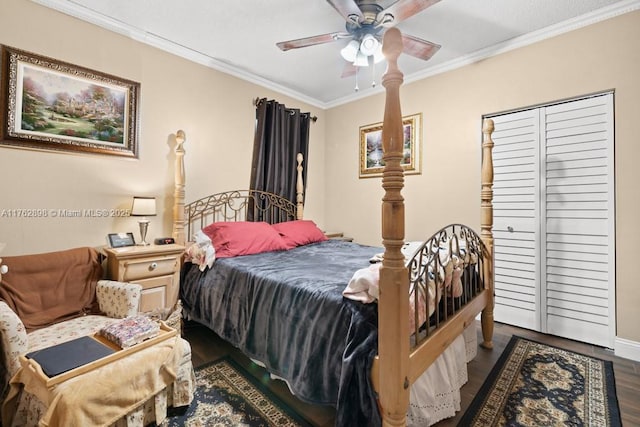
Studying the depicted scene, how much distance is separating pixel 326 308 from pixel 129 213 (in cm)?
212

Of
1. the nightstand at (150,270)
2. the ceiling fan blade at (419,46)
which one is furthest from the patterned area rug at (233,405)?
the ceiling fan blade at (419,46)

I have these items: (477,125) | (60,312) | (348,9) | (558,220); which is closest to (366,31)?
(348,9)

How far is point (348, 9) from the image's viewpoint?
1984 millimetres

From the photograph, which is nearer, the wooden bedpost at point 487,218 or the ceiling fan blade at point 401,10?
the ceiling fan blade at point 401,10

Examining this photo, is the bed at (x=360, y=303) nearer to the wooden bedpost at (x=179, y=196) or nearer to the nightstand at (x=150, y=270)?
the wooden bedpost at (x=179, y=196)

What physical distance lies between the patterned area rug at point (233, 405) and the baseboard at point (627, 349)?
2.51 m

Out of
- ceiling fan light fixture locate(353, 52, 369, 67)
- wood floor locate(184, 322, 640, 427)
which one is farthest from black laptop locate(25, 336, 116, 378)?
ceiling fan light fixture locate(353, 52, 369, 67)

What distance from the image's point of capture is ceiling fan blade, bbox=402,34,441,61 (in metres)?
2.21

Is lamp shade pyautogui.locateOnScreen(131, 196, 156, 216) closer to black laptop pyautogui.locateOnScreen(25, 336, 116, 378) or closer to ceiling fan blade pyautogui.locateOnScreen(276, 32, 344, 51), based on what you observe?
black laptop pyautogui.locateOnScreen(25, 336, 116, 378)

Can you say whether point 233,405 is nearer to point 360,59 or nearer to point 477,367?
point 477,367

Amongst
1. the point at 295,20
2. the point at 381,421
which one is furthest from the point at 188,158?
the point at 381,421

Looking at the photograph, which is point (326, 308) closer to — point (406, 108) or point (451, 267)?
point (451, 267)

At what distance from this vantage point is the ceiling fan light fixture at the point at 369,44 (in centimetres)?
217

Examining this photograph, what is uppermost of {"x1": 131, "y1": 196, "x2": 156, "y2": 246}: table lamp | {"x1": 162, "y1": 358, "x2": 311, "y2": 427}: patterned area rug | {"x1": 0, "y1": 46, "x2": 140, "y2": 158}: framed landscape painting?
{"x1": 0, "y1": 46, "x2": 140, "y2": 158}: framed landscape painting
